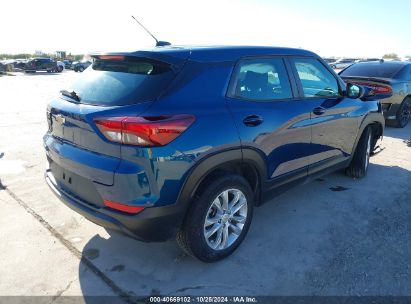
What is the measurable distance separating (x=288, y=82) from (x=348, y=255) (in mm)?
1691

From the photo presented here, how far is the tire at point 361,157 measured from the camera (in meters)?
4.93

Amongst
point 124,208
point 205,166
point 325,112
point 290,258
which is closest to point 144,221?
point 124,208

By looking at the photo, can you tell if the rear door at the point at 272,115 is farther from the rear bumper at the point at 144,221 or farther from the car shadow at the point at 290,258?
the rear bumper at the point at 144,221

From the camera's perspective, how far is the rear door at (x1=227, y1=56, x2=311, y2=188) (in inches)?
117

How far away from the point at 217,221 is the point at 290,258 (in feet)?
2.40

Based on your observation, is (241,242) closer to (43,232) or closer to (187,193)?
(187,193)

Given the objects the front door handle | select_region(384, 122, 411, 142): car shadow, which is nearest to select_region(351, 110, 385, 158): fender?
the front door handle

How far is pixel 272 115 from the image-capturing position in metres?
3.21

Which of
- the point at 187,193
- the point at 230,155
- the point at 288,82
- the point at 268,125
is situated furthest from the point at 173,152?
the point at 288,82

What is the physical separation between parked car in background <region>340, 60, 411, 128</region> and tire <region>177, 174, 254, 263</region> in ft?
19.2

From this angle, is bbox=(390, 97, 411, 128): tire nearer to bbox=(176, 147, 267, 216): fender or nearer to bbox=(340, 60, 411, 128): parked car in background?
bbox=(340, 60, 411, 128): parked car in background

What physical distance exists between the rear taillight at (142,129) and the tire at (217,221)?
0.59m

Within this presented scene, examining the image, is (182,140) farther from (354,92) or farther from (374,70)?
(374,70)

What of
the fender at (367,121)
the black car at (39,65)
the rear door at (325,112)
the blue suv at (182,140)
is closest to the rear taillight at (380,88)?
the fender at (367,121)
